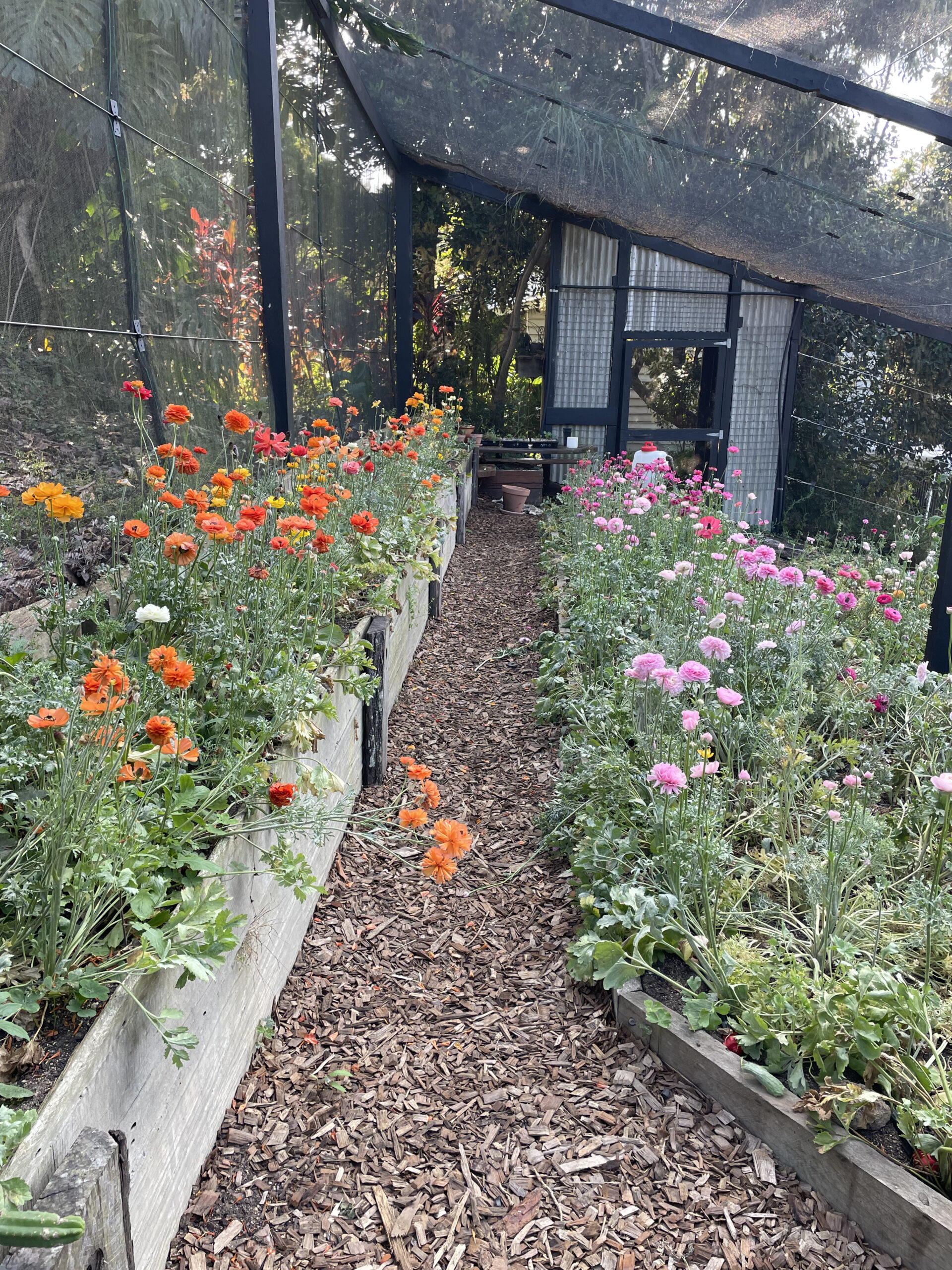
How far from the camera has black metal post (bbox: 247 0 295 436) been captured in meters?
3.79

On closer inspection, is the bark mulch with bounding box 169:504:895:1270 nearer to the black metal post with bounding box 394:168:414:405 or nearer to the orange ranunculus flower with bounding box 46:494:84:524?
the orange ranunculus flower with bounding box 46:494:84:524

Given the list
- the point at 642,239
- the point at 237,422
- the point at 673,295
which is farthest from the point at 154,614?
the point at 673,295

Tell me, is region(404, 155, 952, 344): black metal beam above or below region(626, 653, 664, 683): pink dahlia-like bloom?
above

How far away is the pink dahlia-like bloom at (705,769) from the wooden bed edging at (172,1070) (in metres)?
0.79

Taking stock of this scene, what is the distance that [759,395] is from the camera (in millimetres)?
9438

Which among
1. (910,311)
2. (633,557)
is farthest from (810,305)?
(633,557)

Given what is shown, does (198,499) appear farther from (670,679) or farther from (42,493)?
(670,679)

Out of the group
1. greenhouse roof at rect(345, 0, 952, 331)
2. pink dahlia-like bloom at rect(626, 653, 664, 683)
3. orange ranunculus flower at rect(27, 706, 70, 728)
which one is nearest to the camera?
orange ranunculus flower at rect(27, 706, 70, 728)

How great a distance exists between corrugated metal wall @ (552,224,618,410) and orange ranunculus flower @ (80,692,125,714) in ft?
28.6

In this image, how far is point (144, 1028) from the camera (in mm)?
1132

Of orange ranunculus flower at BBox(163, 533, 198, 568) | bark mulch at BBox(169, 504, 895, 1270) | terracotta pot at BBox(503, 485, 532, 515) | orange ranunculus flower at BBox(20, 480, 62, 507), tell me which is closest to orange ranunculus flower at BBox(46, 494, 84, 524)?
orange ranunculus flower at BBox(20, 480, 62, 507)

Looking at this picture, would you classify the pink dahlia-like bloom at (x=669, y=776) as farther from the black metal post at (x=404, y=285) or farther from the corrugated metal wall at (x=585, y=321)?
the corrugated metal wall at (x=585, y=321)

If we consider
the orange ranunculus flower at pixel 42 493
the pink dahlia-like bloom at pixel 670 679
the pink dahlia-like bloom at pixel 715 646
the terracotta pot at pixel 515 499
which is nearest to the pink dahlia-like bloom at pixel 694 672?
the pink dahlia-like bloom at pixel 670 679

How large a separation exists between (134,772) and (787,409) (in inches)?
374
